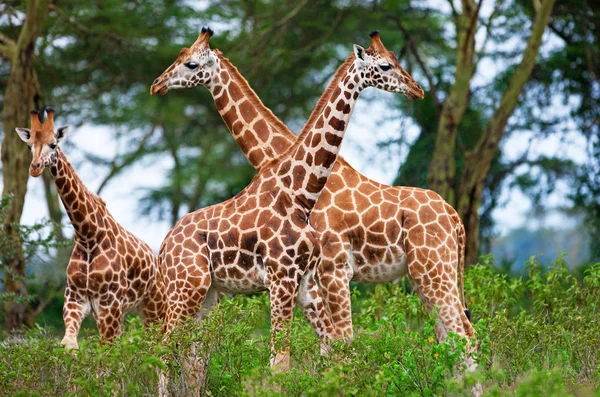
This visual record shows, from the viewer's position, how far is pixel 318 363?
6.84 m

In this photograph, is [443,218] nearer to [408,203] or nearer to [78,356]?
[408,203]

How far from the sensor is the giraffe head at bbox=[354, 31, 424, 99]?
7336mm

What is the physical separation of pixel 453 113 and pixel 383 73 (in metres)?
6.47

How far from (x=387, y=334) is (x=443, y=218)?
1.20m

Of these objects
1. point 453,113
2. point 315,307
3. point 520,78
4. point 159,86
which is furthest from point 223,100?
point 520,78

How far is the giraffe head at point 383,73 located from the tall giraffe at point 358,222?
93mm

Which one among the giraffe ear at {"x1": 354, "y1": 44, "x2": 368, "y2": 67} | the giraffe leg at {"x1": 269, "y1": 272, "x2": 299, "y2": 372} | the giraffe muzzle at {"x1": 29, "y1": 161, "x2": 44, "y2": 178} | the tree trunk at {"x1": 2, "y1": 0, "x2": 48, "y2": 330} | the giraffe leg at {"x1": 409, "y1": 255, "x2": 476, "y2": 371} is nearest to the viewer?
the giraffe leg at {"x1": 269, "y1": 272, "x2": 299, "y2": 372}

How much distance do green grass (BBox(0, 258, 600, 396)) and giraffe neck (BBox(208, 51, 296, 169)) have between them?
4.67ft

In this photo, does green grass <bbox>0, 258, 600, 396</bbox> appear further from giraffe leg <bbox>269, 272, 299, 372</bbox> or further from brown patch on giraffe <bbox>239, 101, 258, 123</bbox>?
brown patch on giraffe <bbox>239, 101, 258, 123</bbox>

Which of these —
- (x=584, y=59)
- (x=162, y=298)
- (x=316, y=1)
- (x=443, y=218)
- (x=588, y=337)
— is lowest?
(x=588, y=337)

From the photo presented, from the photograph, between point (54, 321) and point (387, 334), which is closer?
point (387, 334)

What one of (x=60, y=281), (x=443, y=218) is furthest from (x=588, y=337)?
(x=60, y=281)

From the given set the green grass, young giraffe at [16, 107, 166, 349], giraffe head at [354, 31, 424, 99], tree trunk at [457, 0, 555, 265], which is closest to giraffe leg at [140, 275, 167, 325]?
young giraffe at [16, 107, 166, 349]

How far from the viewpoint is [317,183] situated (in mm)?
7203
